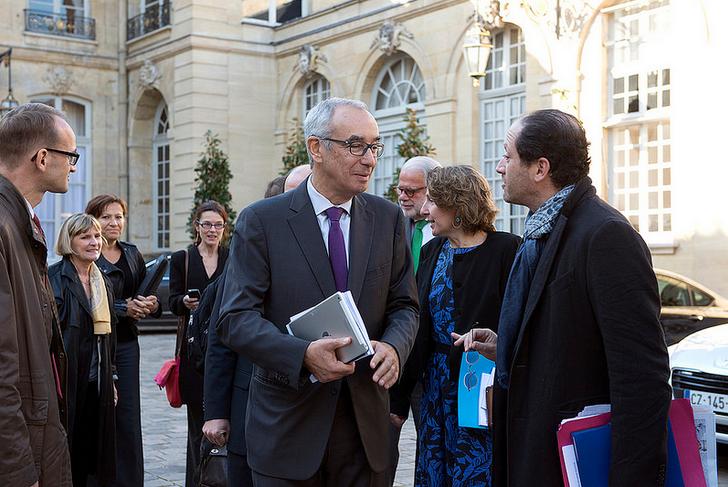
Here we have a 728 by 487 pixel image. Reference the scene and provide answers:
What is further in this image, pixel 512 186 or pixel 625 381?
pixel 512 186

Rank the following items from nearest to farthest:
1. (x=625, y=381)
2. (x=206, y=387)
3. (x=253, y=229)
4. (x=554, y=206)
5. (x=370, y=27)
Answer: (x=625, y=381) < (x=554, y=206) < (x=253, y=229) < (x=206, y=387) < (x=370, y=27)

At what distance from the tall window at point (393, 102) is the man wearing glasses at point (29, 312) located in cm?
1797

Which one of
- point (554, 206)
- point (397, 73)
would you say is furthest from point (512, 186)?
point (397, 73)

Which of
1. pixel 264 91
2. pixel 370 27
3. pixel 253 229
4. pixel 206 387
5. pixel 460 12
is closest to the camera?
pixel 253 229

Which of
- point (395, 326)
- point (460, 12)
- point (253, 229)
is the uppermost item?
point (460, 12)

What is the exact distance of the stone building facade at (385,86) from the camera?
1518 centimetres

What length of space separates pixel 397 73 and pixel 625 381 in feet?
64.5

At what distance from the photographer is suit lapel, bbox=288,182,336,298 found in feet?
12.3

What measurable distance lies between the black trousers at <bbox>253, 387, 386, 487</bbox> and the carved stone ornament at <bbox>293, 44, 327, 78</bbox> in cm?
2063

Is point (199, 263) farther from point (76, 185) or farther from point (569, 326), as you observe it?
point (76, 185)

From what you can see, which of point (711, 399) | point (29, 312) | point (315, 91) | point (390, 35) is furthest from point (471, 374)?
point (315, 91)

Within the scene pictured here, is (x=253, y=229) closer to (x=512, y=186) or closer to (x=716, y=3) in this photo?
(x=512, y=186)

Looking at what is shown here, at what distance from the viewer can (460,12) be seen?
19.6 meters

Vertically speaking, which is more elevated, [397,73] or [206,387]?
[397,73]
